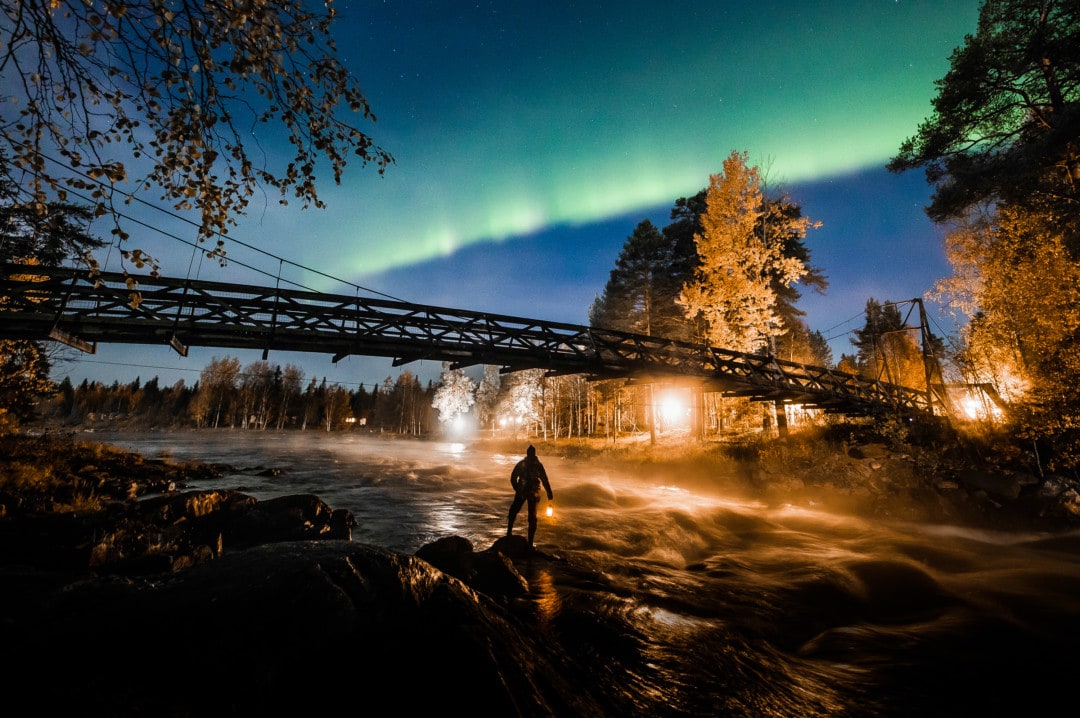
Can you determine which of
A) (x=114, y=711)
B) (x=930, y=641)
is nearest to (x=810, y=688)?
(x=930, y=641)

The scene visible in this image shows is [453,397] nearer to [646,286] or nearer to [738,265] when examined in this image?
[646,286]

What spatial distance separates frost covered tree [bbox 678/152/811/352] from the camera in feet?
66.2

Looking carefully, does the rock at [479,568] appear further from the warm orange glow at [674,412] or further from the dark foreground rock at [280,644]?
the warm orange glow at [674,412]

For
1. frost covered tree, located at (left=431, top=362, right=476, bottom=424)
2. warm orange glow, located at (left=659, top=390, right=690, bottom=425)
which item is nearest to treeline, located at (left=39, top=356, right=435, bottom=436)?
frost covered tree, located at (left=431, top=362, right=476, bottom=424)

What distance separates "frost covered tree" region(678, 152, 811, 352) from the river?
8966 millimetres

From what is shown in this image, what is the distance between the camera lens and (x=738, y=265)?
21.0 meters

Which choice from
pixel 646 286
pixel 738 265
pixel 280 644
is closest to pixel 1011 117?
→ pixel 738 265

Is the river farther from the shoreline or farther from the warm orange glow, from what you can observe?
the warm orange glow

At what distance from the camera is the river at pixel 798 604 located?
434 cm

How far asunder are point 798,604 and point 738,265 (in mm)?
17724

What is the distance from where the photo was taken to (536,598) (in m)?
6.32

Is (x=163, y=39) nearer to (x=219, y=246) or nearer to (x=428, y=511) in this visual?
(x=219, y=246)

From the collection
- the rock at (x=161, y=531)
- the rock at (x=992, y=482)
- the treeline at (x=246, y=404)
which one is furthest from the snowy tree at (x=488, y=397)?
the rock at (x=992, y=482)

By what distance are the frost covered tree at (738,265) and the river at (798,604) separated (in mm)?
8966
